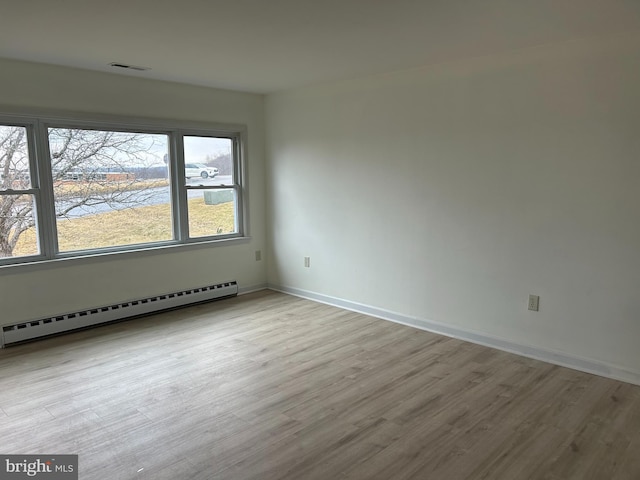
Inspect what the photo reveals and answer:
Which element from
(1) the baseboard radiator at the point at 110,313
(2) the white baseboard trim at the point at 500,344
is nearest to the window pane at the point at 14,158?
(1) the baseboard radiator at the point at 110,313

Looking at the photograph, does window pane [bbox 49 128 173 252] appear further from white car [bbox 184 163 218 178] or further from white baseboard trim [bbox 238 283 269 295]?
white baseboard trim [bbox 238 283 269 295]

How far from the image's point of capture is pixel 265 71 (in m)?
4.05

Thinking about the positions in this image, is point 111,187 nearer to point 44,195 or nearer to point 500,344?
point 44,195

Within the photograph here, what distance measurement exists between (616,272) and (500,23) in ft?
5.92

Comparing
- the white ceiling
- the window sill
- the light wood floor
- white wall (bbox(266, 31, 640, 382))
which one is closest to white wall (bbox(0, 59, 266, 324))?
the window sill

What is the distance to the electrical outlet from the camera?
137 inches

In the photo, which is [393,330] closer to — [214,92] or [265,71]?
[265,71]

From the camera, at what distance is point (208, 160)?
507 cm

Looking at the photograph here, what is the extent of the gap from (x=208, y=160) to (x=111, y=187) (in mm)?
1098

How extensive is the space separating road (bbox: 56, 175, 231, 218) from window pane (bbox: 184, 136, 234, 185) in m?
0.01

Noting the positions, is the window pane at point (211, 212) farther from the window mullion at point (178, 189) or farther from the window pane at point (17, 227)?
the window pane at point (17, 227)

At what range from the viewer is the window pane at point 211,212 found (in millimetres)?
5000

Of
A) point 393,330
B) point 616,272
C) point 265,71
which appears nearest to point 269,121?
point 265,71

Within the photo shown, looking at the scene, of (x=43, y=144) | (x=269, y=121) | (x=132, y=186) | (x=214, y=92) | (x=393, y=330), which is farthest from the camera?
(x=269, y=121)
